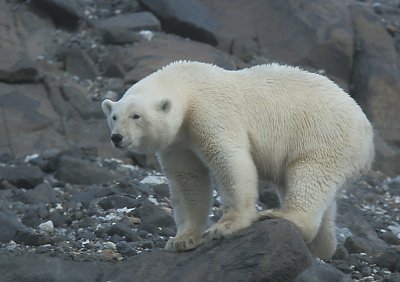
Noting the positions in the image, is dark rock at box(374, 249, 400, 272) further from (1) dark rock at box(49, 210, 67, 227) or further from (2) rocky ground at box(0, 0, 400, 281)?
(1) dark rock at box(49, 210, 67, 227)

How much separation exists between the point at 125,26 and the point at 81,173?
530 cm

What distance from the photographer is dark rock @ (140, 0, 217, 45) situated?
1670cm

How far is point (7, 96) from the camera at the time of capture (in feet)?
46.5

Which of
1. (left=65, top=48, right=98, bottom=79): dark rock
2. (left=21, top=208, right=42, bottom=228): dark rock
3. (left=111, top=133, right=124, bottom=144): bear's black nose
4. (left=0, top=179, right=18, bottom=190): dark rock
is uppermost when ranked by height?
(left=111, top=133, right=124, bottom=144): bear's black nose

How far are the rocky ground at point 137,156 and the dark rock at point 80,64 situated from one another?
0.02 metres

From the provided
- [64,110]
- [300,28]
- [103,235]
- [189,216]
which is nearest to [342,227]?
[103,235]

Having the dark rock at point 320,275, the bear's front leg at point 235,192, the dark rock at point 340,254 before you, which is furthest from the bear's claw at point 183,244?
the dark rock at point 340,254

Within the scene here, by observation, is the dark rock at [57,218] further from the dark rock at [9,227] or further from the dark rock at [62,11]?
the dark rock at [62,11]

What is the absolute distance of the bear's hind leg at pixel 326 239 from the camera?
762 centimetres

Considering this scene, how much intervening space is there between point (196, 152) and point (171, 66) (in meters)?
0.74

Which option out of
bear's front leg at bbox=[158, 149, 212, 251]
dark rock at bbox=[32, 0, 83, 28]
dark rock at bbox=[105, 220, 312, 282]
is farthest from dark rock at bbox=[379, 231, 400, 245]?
dark rock at bbox=[32, 0, 83, 28]

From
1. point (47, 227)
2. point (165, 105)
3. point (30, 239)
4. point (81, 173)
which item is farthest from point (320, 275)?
point (81, 173)

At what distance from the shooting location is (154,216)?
9516 millimetres

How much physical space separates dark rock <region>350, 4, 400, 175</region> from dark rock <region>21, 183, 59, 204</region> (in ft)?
21.4
